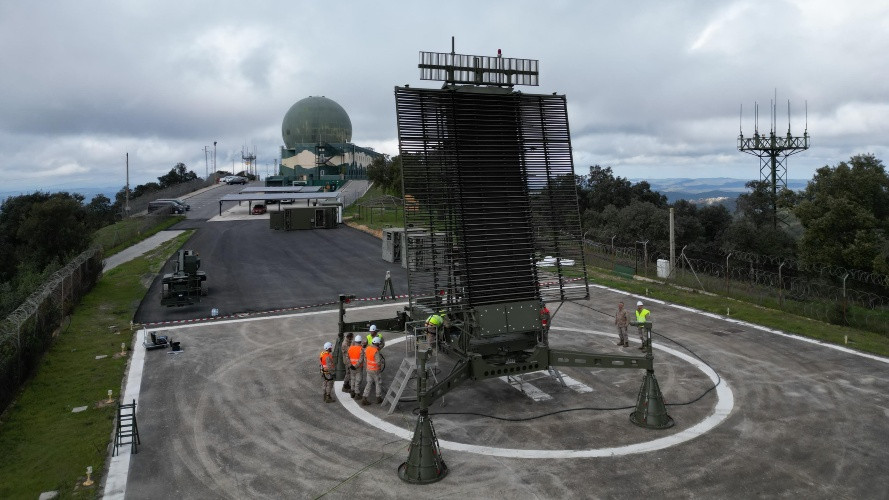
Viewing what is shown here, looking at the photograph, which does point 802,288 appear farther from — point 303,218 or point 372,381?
point 303,218

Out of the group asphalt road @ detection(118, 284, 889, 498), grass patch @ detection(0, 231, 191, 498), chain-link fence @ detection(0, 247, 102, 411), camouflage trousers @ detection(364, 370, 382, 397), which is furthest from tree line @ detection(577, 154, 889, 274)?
chain-link fence @ detection(0, 247, 102, 411)

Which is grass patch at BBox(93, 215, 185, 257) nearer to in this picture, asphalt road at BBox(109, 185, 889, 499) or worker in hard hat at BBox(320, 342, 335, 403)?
asphalt road at BBox(109, 185, 889, 499)

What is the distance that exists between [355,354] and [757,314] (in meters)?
17.5

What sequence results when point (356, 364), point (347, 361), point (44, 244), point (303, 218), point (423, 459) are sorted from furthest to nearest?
point (303, 218) → point (44, 244) → point (347, 361) → point (356, 364) → point (423, 459)

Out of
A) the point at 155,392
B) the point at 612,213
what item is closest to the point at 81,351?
the point at 155,392

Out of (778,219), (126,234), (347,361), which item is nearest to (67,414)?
(347,361)

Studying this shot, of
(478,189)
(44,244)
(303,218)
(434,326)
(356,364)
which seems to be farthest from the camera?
(303,218)

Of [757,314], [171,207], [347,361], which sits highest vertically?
[171,207]

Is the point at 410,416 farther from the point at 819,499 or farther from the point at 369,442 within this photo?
the point at 819,499

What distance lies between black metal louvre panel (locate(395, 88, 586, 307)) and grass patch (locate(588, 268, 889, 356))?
409 inches

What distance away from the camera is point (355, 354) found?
14.8 meters

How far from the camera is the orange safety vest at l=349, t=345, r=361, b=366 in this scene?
1480cm

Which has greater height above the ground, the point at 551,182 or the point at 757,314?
the point at 551,182

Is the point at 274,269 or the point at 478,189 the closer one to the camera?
the point at 478,189
